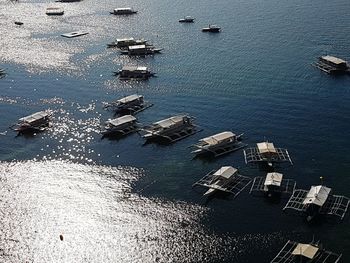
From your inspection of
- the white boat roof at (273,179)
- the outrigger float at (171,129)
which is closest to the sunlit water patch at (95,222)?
the white boat roof at (273,179)

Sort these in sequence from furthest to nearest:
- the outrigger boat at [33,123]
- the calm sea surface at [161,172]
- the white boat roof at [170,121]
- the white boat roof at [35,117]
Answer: the white boat roof at [35,117] → the outrigger boat at [33,123] → the white boat roof at [170,121] → the calm sea surface at [161,172]

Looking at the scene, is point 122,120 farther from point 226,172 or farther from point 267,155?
point 267,155

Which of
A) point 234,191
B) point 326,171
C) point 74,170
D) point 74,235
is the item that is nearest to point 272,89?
point 326,171

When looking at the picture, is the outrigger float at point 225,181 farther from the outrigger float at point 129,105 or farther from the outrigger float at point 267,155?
the outrigger float at point 129,105

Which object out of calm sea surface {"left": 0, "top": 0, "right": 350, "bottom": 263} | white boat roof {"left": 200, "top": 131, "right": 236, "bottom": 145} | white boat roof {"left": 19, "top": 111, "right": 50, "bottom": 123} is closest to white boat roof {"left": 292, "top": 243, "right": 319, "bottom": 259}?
calm sea surface {"left": 0, "top": 0, "right": 350, "bottom": 263}

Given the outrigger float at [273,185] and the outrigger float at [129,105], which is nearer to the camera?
the outrigger float at [273,185]

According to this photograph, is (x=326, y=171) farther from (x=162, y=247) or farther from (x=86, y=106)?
(x=86, y=106)

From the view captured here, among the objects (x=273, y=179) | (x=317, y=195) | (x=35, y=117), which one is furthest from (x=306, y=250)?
(x=35, y=117)

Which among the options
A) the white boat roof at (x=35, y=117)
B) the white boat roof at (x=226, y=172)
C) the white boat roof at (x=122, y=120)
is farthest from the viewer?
the white boat roof at (x=35, y=117)
